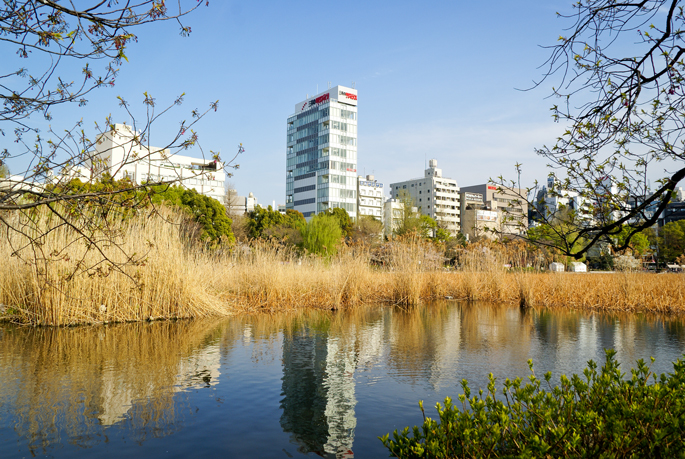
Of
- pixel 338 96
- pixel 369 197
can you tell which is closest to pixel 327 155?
pixel 338 96

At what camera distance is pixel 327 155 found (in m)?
79.9

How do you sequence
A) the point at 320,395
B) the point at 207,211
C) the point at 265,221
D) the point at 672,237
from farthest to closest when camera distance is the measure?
the point at 672,237 < the point at 265,221 < the point at 207,211 < the point at 320,395

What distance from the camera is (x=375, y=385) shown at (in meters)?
5.99

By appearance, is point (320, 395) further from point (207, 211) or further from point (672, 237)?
point (672, 237)

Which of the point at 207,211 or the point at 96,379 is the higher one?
the point at 207,211

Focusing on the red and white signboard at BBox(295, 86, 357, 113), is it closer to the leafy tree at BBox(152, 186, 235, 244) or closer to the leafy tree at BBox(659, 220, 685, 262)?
the leafy tree at BBox(152, 186, 235, 244)

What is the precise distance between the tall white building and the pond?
67.5 metres

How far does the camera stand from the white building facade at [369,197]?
90.0 meters

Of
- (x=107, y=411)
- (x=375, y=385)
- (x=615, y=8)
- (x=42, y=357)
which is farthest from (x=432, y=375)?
(x=42, y=357)

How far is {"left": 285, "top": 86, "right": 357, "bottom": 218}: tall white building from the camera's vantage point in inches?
3125

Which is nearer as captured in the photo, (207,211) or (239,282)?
(239,282)

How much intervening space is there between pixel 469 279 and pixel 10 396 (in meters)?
14.4

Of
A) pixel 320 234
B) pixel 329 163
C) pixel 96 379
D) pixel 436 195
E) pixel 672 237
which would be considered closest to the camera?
pixel 96 379

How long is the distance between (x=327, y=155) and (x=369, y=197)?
1504cm
